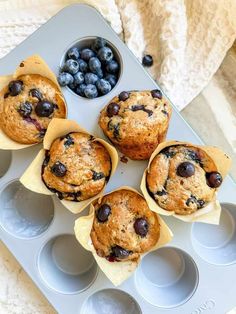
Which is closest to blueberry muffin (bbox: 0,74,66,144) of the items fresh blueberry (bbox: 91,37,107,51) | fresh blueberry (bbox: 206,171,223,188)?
fresh blueberry (bbox: 91,37,107,51)

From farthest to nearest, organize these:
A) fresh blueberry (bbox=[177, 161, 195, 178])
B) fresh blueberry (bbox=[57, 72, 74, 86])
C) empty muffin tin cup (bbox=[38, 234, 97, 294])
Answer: empty muffin tin cup (bbox=[38, 234, 97, 294])
fresh blueberry (bbox=[57, 72, 74, 86])
fresh blueberry (bbox=[177, 161, 195, 178])

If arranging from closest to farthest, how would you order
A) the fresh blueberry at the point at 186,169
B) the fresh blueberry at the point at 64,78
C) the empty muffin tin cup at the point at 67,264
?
the fresh blueberry at the point at 186,169 → the fresh blueberry at the point at 64,78 → the empty muffin tin cup at the point at 67,264

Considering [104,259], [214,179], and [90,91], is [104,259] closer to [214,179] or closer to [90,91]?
[214,179]

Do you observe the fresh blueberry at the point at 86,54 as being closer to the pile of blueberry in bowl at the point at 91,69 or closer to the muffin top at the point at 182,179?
the pile of blueberry in bowl at the point at 91,69

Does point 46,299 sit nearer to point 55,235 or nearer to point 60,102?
point 55,235

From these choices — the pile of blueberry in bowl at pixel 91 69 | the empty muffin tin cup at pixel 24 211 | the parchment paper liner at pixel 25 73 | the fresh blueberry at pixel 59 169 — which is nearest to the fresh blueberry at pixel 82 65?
the pile of blueberry in bowl at pixel 91 69

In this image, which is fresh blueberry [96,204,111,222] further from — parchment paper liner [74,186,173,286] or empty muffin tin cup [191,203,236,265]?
empty muffin tin cup [191,203,236,265]

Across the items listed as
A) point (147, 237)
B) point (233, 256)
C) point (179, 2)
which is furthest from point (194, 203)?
point (179, 2)
